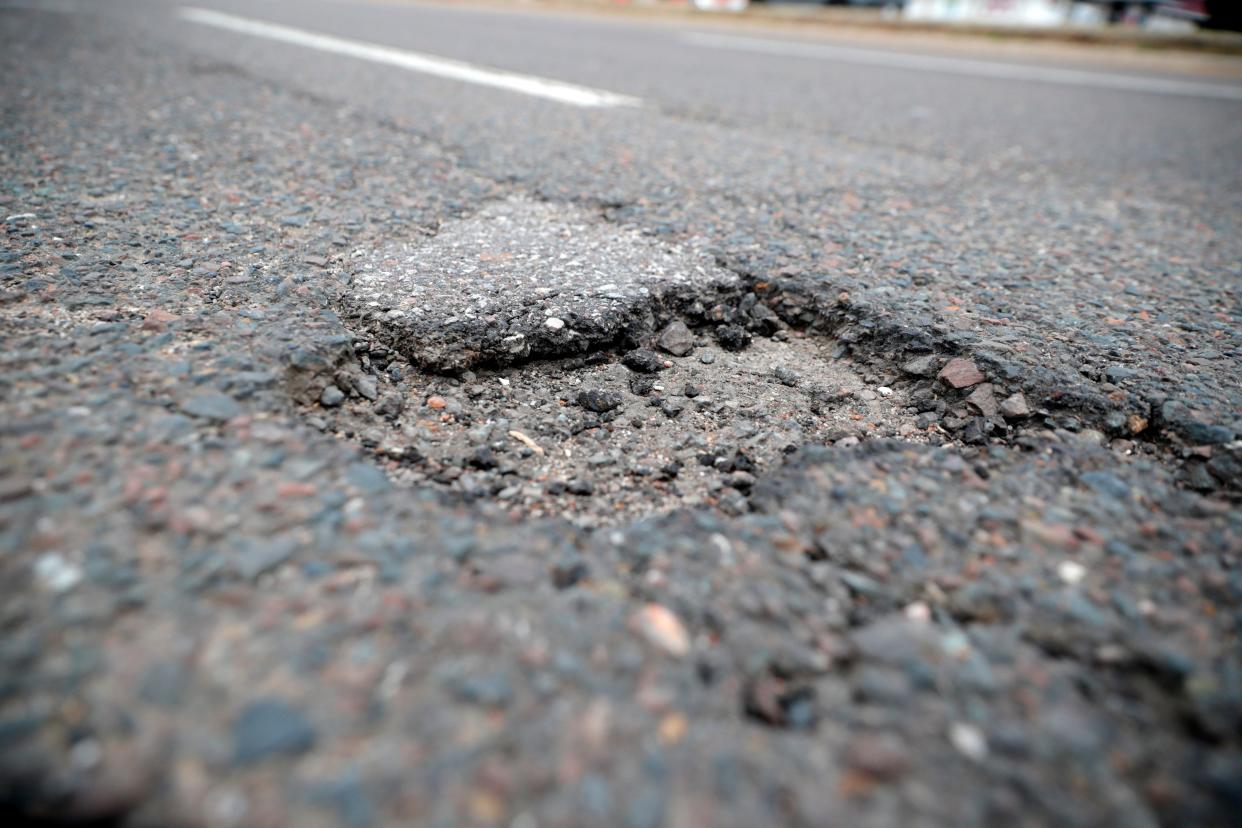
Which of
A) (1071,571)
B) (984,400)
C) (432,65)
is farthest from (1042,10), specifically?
(1071,571)

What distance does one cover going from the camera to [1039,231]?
2100mm

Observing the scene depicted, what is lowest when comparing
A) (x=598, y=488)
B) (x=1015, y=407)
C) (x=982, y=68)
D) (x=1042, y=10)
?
(x=598, y=488)

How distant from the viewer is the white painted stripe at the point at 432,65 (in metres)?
3.53

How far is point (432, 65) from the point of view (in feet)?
13.4

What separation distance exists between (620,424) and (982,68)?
6416mm

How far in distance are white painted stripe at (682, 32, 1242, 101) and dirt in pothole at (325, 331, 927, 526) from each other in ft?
17.5

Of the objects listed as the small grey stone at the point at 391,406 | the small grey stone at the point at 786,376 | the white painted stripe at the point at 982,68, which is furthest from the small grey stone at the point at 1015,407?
the white painted stripe at the point at 982,68

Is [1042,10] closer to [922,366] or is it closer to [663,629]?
[922,366]

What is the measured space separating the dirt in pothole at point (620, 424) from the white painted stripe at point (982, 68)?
5.35 metres

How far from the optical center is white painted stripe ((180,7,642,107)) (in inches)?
139

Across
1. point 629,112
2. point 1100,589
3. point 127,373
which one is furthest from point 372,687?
point 629,112

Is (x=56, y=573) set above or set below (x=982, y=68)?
below

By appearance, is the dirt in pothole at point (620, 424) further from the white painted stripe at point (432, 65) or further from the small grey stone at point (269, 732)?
the white painted stripe at point (432, 65)

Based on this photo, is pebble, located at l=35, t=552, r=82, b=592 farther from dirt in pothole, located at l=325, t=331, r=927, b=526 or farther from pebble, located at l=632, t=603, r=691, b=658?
pebble, located at l=632, t=603, r=691, b=658
